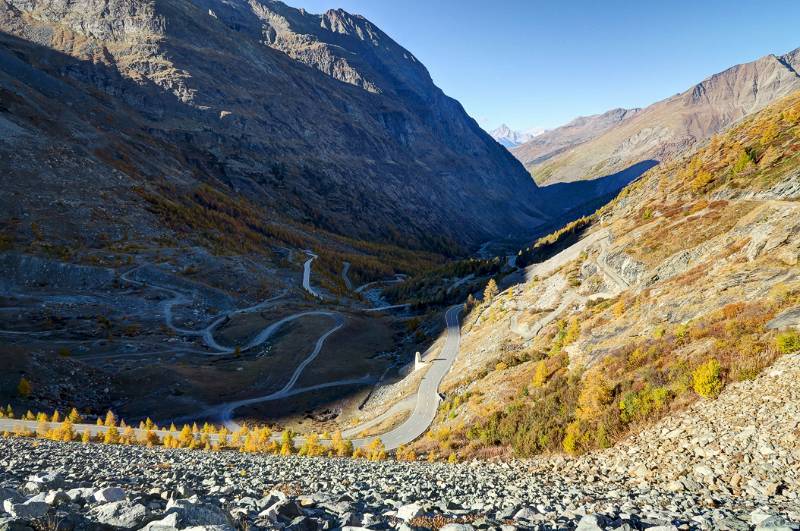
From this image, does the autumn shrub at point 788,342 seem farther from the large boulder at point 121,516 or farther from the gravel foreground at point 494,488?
the large boulder at point 121,516

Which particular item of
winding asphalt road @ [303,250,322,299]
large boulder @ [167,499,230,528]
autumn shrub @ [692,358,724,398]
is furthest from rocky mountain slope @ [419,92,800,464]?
winding asphalt road @ [303,250,322,299]

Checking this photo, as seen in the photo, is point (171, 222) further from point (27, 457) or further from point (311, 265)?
point (27, 457)

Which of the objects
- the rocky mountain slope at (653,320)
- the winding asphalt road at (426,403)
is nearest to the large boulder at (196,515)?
the rocky mountain slope at (653,320)

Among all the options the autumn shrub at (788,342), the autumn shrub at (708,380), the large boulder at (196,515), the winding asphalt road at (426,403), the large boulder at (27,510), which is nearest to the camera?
the large boulder at (27,510)

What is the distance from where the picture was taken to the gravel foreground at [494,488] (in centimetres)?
810

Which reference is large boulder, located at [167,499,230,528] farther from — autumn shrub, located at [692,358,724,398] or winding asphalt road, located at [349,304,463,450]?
winding asphalt road, located at [349,304,463,450]

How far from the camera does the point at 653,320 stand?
2736 centimetres

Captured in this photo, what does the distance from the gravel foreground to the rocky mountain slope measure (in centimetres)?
191

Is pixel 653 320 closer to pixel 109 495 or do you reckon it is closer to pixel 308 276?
pixel 109 495

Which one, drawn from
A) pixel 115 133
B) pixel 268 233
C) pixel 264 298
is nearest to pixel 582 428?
pixel 264 298

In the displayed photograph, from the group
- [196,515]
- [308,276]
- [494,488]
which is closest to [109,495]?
[196,515]

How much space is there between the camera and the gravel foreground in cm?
810

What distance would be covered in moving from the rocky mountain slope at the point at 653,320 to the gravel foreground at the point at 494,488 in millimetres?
1907

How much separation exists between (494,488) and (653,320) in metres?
18.9
